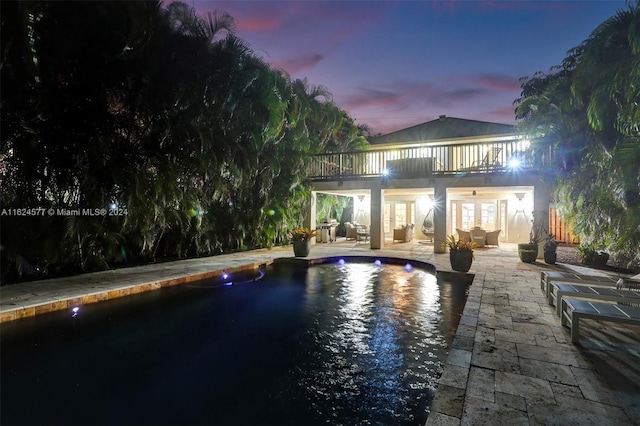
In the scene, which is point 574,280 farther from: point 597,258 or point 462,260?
point 597,258

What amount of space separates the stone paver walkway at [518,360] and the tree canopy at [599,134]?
254 centimetres

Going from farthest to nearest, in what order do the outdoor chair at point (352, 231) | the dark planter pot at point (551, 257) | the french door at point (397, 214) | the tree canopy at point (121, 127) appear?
the french door at point (397, 214), the outdoor chair at point (352, 231), the dark planter pot at point (551, 257), the tree canopy at point (121, 127)

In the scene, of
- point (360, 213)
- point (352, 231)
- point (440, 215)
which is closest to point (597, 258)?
point (440, 215)

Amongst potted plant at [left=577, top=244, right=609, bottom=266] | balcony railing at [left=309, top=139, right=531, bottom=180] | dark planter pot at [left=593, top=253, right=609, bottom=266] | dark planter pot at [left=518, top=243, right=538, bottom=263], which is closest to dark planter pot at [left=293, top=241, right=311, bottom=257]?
balcony railing at [left=309, top=139, right=531, bottom=180]

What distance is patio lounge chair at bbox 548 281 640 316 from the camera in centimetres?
403

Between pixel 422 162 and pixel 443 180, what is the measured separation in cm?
120

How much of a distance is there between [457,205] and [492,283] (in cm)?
1033

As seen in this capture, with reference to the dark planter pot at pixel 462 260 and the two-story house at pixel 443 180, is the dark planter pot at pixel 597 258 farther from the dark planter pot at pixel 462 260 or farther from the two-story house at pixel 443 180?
the dark planter pot at pixel 462 260

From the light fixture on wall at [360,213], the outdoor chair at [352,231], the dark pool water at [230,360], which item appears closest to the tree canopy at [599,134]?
the dark pool water at [230,360]

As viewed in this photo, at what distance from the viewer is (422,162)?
1280 cm

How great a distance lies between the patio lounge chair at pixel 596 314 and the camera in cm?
330

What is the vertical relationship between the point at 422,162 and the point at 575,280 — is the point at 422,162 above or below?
above

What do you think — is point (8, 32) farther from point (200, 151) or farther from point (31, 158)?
point (200, 151)

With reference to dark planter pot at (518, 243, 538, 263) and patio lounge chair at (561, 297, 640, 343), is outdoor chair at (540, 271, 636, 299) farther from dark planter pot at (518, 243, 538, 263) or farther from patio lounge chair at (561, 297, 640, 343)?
dark planter pot at (518, 243, 538, 263)
